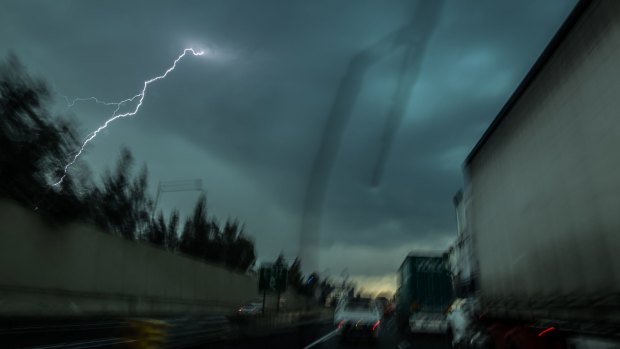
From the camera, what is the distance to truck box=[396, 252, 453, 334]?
2230 cm

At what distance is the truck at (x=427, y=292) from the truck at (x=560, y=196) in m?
12.2

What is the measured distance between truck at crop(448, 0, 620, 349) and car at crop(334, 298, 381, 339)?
8.98 m

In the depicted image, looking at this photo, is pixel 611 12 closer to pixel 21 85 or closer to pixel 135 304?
pixel 21 85

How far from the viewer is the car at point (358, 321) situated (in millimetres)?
19109

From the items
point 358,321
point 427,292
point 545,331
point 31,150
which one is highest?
point 31,150

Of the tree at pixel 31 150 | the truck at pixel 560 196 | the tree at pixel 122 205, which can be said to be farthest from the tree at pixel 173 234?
the truck at pixel 560 196

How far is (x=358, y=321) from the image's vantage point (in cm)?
1914

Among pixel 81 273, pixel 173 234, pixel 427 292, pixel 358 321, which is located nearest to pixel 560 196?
pixel 358 321

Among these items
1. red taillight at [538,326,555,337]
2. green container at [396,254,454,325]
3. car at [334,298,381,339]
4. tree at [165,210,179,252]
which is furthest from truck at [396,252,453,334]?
tree at [165,210,179,252]

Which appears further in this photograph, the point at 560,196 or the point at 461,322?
the point at 461,322

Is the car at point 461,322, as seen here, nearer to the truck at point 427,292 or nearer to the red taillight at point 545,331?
the red taillight at point 545,331

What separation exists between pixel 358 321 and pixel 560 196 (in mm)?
13484

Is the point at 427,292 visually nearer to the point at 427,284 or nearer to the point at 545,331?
the point at 427,284

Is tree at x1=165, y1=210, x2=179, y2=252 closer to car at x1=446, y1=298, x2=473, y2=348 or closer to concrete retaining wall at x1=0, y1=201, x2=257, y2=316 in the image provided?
concrete retaining wall at x1=0, y1=201, x2=257, y2=316
